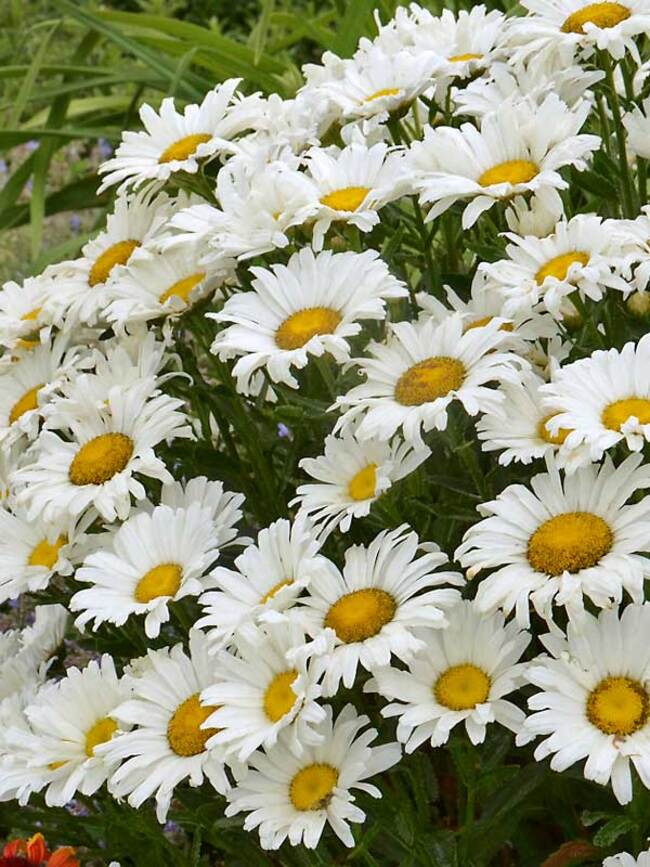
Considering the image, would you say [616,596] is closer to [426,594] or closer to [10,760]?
[426,594]

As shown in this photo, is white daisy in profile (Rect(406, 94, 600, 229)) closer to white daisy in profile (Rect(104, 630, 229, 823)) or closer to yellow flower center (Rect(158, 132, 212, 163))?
yellow flower center (Rect(158, 132, 212, 163))

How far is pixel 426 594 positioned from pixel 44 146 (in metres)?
2.23

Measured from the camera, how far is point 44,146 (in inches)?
126

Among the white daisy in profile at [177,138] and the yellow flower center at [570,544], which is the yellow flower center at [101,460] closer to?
the white daisy in profile at [177,138]

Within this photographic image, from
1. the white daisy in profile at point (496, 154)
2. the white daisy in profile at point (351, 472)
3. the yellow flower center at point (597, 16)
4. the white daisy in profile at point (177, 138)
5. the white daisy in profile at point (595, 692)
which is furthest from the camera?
the white daisy in profile at point (177, 138)

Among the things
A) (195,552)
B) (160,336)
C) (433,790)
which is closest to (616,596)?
(433,790)

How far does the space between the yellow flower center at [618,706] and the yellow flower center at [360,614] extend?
0.70 feet

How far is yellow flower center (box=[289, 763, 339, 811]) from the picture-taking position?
4.23ft

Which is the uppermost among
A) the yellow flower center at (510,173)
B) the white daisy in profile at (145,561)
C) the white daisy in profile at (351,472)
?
the yellow flower center at (510,173)

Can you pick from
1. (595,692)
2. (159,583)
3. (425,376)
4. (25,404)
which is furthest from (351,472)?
(25,404)

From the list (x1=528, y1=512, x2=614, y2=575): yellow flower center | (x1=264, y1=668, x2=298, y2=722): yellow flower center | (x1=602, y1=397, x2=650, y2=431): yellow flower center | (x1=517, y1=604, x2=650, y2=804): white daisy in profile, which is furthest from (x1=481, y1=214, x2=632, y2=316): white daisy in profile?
(x1=264, y1=668, x2=298, y2=722): yellow flower center

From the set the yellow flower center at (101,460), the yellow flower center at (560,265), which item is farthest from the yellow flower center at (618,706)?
the yellow flower center at (101,460)

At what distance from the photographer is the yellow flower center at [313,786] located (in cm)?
129

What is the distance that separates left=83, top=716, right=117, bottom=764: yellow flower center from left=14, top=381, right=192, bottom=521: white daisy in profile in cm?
23
